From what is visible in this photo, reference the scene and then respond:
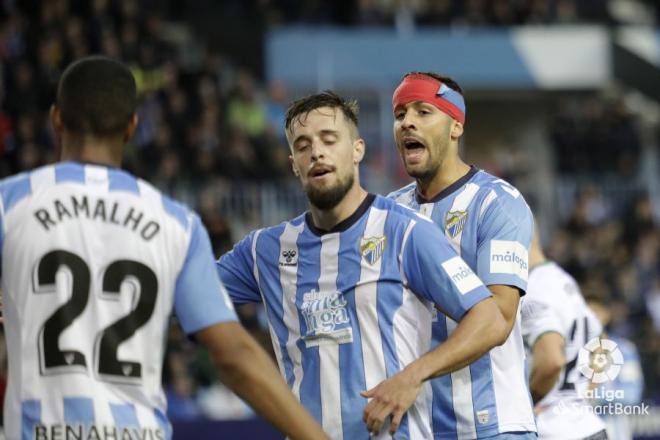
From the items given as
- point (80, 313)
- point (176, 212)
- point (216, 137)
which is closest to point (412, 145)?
point (176, 212)

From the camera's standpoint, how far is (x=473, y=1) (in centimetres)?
2256

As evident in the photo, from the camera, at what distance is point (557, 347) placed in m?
6.90

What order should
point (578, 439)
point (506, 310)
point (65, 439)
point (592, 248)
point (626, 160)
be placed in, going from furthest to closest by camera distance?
point (626, 160), point (592, 248), point (578, 439), point (506, 310), point (65, 439)

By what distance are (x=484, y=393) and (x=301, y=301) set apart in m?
0.89

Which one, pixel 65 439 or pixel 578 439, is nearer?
pixel 65 439

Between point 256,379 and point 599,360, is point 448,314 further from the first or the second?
point 599,360

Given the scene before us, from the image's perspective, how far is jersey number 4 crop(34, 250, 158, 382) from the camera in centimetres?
390

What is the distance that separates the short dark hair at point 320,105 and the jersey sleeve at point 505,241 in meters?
0.72

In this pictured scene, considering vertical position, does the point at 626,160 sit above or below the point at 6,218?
above

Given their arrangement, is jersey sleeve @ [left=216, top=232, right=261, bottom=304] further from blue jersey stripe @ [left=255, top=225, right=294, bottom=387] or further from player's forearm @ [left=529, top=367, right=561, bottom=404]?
player's forearm @ [left=529, top=367, right=561, bottom=404]

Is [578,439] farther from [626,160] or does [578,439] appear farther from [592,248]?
[626,160]

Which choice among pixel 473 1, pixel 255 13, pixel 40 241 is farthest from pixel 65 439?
Answer: pixel 473 1

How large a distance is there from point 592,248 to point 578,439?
37.4 ft

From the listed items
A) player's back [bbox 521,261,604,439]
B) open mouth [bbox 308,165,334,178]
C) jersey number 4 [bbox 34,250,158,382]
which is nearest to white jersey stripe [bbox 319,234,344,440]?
open mouth [bbox 308,165,334,178]
